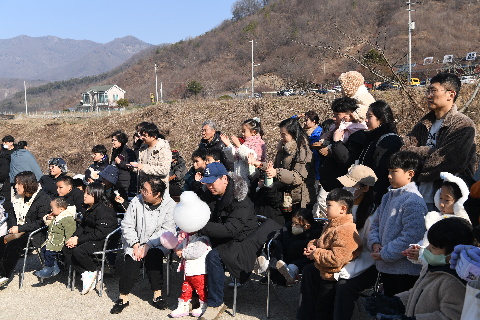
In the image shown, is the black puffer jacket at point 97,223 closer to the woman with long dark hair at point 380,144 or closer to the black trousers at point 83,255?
the black trousers at point 83,255

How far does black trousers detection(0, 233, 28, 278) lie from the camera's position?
214 inches

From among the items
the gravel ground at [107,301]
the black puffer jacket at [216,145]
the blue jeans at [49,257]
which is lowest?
the gravel ground at [107,301]

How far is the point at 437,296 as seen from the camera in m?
2.59

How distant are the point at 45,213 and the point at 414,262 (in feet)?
16.1

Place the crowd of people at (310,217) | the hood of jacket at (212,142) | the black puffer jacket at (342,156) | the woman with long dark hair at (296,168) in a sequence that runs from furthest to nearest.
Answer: the hood of jacket at (212,142) → the woman with long dark hair at (296,168) → the black puffer jacket at (342,156) → the crowd of people at (310,217)

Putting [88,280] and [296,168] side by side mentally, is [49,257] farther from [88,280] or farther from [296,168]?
[296,168]

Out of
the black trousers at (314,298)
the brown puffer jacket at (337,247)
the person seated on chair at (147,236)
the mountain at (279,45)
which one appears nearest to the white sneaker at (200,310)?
the person seated on chair at (147,236)

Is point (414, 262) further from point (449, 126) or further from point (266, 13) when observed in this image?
point (266, 13)

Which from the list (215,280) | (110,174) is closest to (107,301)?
(215,280)

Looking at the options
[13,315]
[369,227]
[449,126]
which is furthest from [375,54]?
[13,315]

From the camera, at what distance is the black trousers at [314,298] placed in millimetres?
3564

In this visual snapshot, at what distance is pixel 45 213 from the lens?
5781 mm

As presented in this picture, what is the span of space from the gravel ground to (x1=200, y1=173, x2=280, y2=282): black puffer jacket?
53cm

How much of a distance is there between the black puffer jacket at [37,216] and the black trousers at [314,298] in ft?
12.6
